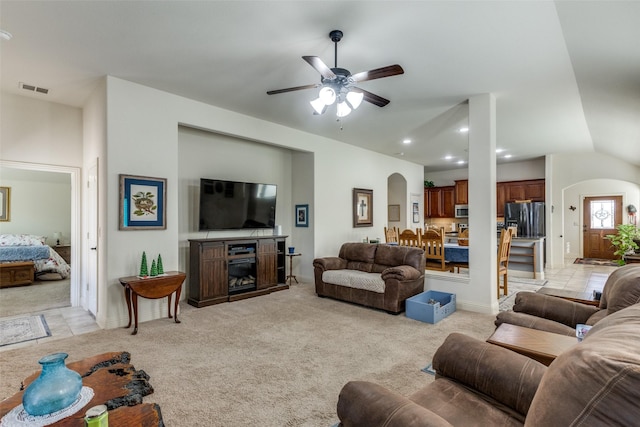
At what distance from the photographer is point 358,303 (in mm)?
4598

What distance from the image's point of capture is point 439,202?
998 cm

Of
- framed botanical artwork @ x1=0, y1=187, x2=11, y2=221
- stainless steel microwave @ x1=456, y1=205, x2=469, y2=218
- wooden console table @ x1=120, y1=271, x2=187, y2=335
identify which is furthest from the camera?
stainless steel microwave @ x1=456, y1=205, x2=469, y2=218

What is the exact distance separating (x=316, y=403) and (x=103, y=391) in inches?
51.2

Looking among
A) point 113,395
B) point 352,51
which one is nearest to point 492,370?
point 113,395

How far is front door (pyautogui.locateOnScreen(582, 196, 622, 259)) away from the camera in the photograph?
370 inches

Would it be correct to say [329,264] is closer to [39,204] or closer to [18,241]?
[18,241]

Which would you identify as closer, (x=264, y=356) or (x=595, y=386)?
(x=595, y=386)

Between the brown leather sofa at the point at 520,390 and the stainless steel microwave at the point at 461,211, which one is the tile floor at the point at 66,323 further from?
the stainless steel microwave at the point at 461,211

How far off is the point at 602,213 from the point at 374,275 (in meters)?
9.33

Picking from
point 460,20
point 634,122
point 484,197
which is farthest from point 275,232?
point 634,122

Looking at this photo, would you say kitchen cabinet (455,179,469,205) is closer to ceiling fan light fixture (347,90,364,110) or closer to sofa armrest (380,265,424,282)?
sofa armrest (380,265,424,282)

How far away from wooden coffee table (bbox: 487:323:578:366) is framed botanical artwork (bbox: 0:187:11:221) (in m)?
9.92

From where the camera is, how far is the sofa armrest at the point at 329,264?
16.7 feet

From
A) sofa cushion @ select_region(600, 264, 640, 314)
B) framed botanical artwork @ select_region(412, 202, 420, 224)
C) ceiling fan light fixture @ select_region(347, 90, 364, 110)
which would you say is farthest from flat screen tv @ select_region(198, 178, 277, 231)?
framed botanical artwork @ select_region(412, 202, 420, 224)
